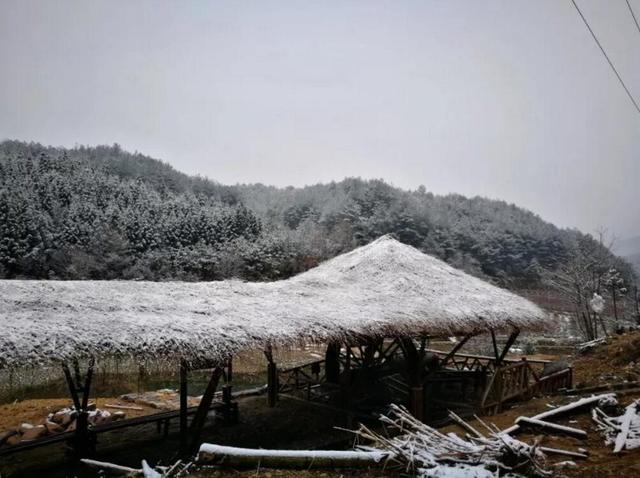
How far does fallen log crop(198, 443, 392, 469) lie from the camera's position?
4352 millimetres

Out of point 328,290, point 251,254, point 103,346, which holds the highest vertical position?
point 251,254

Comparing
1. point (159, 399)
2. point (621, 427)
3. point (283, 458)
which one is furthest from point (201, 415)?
point (159, 399)

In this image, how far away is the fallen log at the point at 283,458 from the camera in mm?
4352

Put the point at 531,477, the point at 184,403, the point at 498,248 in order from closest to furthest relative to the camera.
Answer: the point at 531,477 → the point at 184,403 → the point at 498,248

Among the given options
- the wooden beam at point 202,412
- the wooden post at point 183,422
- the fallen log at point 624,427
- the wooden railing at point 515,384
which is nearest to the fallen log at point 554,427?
the fallen log at point 624,427

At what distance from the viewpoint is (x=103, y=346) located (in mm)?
5812

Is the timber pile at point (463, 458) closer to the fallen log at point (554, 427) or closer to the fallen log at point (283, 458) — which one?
the fallen log at point (283, 458)

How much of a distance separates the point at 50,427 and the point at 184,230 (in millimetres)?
22985

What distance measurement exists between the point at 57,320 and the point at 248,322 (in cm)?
258

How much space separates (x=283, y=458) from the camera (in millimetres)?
4422

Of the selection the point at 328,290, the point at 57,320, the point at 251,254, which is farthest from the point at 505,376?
the point at 251,254

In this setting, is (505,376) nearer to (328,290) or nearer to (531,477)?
(328,290)

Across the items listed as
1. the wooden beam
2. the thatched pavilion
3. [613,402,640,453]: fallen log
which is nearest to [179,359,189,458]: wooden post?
the thatched pavilion

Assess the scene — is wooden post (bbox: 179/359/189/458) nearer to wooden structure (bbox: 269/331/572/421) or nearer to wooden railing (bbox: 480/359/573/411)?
wooden structure (bbox: 269/331/572/421)
